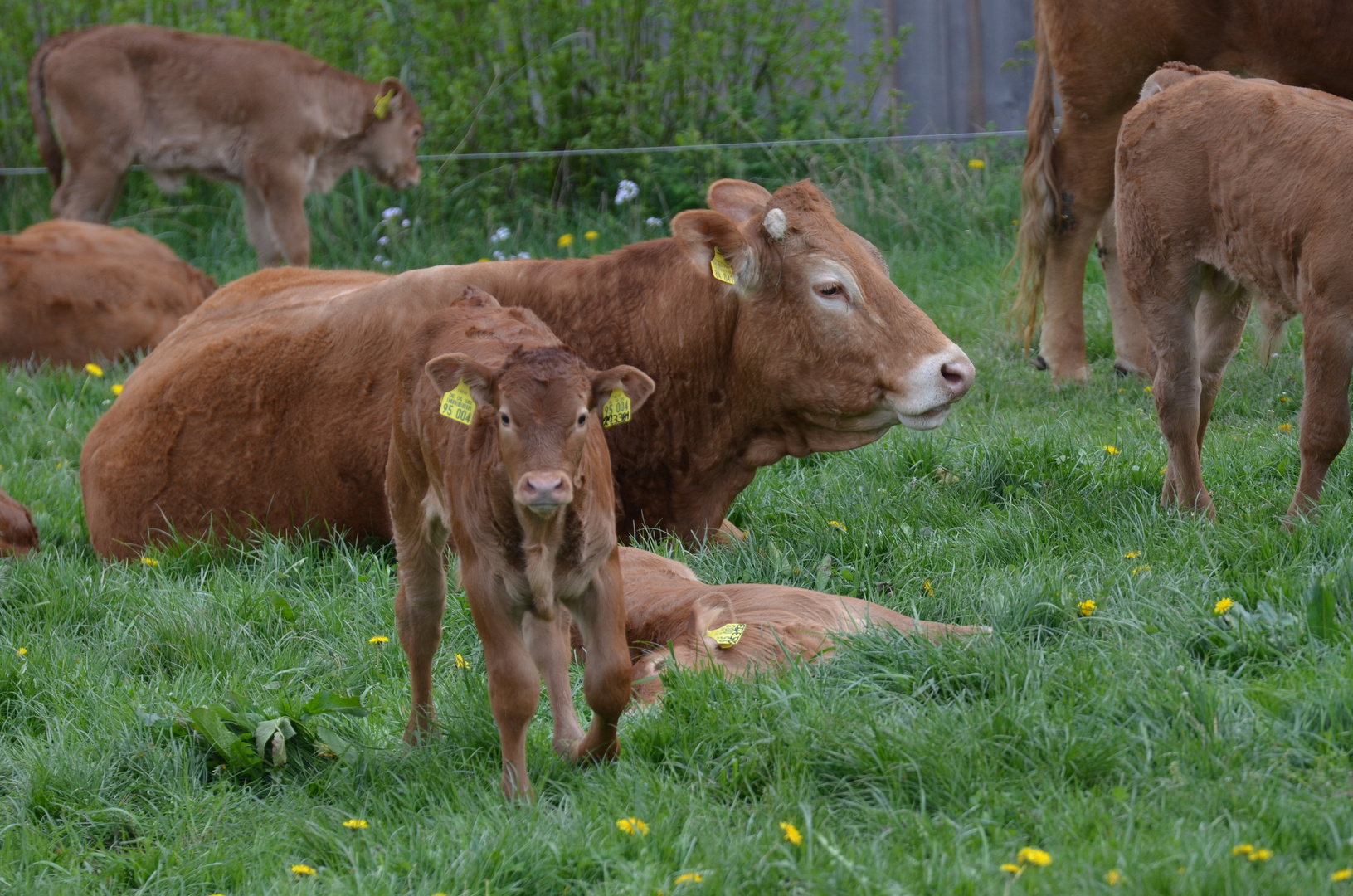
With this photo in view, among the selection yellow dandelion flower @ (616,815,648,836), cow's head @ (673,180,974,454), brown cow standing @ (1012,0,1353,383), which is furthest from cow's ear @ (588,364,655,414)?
brown cow standing @ (1012,0,1353,383)

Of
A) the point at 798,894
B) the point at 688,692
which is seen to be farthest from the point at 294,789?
the point at 798,894

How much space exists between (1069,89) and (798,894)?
5243 millimetres

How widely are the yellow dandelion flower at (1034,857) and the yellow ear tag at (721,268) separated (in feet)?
8.92

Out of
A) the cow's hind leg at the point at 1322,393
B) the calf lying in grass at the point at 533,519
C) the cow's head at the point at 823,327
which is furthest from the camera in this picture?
the cow's head at the point at 823,327

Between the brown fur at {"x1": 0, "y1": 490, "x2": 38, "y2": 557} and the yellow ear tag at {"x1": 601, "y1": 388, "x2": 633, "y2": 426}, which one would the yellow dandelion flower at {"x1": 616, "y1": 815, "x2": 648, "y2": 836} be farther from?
the brown fur at {"x1": 0, "y1": 490, "x2": 38, "y2": 557}

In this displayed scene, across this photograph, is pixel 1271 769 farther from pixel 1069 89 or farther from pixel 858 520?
pixel 1069 89

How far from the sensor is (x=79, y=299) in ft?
Answer: 28.0

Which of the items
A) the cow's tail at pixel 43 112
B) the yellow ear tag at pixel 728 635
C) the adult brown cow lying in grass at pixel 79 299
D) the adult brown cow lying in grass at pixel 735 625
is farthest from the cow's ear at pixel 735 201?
the cow's tail at pixel 43 112

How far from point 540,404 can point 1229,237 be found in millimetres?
2686

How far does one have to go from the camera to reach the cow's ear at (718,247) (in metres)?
4.86

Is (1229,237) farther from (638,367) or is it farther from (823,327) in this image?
(638,367)

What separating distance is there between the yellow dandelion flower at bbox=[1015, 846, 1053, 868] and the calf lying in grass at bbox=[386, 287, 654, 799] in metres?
0.94

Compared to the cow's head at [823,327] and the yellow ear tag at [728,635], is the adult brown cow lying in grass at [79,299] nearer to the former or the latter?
the cow's head at [823,327]

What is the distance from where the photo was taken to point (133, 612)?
4734 mm
